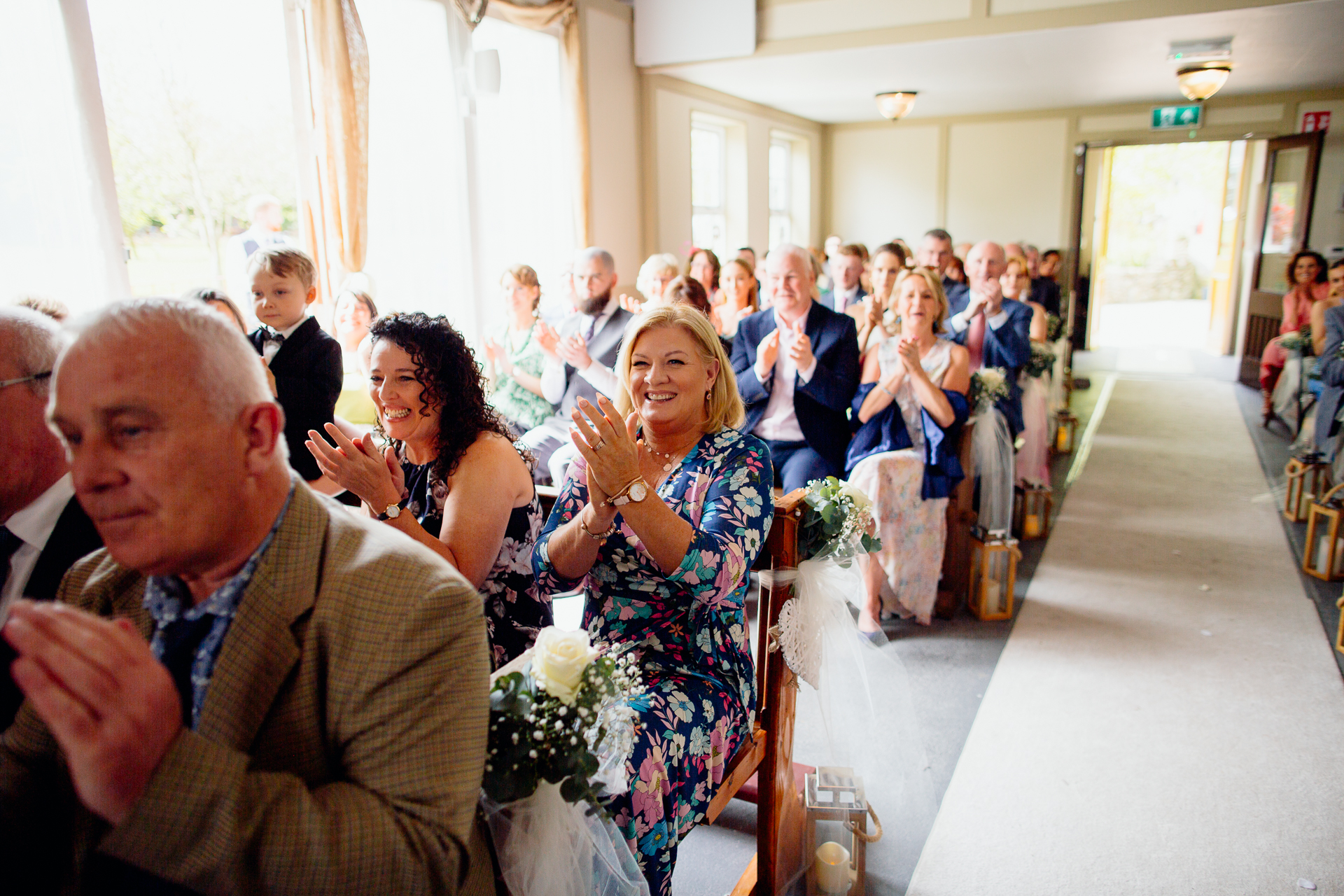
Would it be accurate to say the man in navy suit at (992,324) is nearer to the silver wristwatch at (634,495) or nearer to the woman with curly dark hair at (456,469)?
the woman with curly dark hair at (456,469)

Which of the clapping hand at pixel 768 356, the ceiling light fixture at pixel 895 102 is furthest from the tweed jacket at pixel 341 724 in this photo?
the ceiling light fixture at pixel 895 102

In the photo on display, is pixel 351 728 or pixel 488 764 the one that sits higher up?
pixel 351 728

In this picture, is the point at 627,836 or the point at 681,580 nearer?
the point at 627,836

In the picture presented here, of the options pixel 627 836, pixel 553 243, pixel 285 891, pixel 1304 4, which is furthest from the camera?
pixel 553 243

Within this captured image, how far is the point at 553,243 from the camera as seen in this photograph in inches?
235

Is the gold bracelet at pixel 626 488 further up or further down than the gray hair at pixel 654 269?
further down

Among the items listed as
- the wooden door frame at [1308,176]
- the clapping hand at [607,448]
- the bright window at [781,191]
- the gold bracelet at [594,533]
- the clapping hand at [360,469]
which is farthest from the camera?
the bright window at [781,191]

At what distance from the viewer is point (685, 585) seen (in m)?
1.60

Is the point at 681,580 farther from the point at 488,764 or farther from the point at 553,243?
the point at 553,243

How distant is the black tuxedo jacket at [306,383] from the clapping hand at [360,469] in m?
1.20

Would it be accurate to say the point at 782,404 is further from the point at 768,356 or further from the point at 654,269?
the point at 654,269

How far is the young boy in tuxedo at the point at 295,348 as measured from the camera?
2848 millimetres

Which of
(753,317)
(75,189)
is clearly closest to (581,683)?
(753,317)

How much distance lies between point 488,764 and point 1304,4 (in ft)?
19.1
